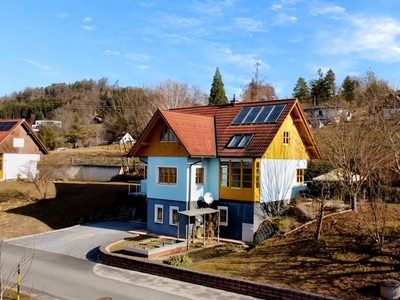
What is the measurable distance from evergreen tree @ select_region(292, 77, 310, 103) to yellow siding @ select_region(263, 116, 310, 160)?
139ft

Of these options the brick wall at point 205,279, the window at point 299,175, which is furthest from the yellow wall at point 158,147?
the window at point 299,175

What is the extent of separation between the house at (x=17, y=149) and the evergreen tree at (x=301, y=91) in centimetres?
4466

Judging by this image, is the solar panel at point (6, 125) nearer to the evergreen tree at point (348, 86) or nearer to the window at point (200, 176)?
the window at point (200, 176)

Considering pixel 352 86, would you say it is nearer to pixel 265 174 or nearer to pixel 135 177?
pixel 135 177

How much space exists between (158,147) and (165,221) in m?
4.44

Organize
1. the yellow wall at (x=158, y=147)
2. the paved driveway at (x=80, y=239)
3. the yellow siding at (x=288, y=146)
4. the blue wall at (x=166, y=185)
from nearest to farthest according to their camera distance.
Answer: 1. the paved driveway at (x=80, y=239)
2. the blue wall at (x=166, y=185)
3. the yellow wall at (x=158, y=147)
4. the yellow siding at (x=288, y=146)

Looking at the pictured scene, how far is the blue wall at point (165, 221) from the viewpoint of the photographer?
21234 millimetres

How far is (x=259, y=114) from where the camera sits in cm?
2320

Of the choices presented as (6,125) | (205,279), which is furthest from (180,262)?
(6,125)

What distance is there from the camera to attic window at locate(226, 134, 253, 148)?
21656mm

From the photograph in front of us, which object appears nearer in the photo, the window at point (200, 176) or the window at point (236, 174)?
the window at point (236, 174)

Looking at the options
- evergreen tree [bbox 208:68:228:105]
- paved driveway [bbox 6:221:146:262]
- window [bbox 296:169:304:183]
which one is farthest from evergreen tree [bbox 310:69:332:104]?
paved driveway [bbox 6:221:146:262]

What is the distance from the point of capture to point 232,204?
21391 mm

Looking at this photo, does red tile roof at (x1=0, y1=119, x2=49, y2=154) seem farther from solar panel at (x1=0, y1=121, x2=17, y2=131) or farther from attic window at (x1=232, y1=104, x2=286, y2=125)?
attic window at (x1=232, y1=104, x2=286, y2=125)
